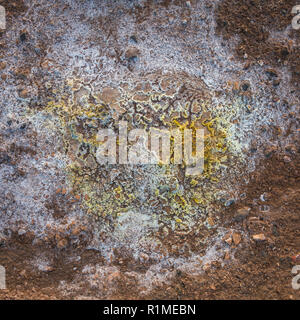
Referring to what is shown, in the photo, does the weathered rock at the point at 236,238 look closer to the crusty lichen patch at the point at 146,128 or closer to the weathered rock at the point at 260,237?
the weathered rock at the point at 260,237

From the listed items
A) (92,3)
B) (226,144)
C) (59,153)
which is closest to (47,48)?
(92,3)

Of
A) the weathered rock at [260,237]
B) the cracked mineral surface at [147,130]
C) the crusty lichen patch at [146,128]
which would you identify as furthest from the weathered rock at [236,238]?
the crusty lichen patch at [146,128]

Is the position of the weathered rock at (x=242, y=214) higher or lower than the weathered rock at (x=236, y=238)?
higher

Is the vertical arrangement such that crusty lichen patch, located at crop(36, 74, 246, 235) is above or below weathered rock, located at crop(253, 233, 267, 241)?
above

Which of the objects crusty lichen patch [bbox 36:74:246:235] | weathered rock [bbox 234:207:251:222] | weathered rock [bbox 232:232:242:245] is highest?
crusty lichen patch [bbox 36:74:246:235]

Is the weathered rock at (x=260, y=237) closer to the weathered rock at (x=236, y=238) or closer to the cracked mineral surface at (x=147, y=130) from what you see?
the cracked mineral surface at (x=147, y=130)

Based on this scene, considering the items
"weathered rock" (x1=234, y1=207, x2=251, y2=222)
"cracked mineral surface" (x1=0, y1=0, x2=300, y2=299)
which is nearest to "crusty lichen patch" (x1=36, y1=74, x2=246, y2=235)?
"cracked mineral surface" (x1=0, y1=0, x2=300, y2=299)

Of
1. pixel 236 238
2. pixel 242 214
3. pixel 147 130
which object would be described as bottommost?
pixel 236 238

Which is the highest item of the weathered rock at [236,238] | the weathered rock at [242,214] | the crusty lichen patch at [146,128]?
the crusty lichen patch at [146,128]

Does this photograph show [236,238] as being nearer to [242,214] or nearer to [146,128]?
[242,214]

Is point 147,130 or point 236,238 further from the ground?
point 147,130

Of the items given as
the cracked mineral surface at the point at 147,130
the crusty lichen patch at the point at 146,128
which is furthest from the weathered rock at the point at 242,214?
the crusty lichen patch at the point at 146,128

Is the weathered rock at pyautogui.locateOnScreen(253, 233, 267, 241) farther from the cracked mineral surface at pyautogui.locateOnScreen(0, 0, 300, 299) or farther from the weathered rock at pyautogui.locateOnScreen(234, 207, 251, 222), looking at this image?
the weathered rock at pyautogui.locateOnScreen(234, 207, 251, 222)

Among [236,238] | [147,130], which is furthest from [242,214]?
[147,130]
